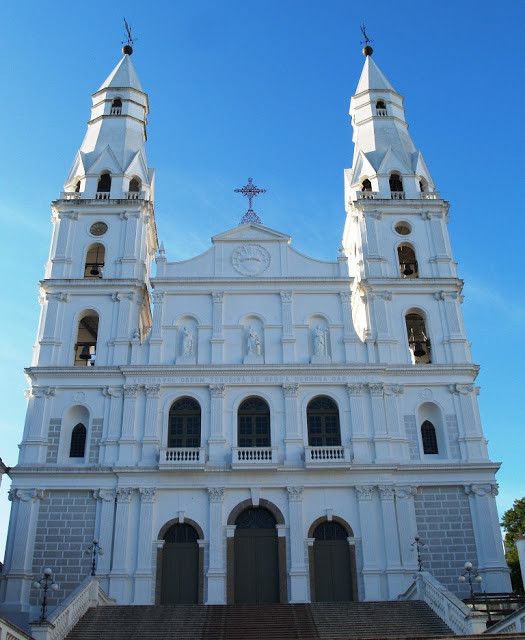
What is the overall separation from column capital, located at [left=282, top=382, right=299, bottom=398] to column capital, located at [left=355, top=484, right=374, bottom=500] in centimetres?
515

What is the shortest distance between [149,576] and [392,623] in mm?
10544

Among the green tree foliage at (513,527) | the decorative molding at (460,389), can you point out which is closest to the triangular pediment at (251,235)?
the decorative molding at (460,389)

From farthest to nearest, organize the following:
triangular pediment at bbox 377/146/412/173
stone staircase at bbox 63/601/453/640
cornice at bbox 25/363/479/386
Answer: triangular pediment at bbox 377/146/412/173 < cornice at bbox 25/363/479/386 < stone staircase at bbox 63/601/453/640

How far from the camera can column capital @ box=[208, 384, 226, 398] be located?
34312mm

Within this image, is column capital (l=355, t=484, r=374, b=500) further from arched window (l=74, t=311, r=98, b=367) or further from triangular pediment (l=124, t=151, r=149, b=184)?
triangular pediment (l=124, t=151, r=149, b=184)

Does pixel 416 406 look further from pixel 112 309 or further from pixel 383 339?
pixel 112 309

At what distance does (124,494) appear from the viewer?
3212cm

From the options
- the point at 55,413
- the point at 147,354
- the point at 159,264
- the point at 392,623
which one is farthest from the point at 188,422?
the point at 392,623

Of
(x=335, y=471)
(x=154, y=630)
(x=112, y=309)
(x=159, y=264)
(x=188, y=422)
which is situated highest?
(x=159, y=264)

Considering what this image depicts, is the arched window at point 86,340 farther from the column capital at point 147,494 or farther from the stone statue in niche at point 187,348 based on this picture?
the column capital at point 147,494

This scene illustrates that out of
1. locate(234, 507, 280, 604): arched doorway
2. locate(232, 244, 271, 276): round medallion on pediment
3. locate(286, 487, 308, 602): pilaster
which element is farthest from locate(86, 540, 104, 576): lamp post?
locate(232, 244, 271, 276): round medallion on pediment

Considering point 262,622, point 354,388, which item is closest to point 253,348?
point 354,388

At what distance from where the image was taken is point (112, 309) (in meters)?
37.3

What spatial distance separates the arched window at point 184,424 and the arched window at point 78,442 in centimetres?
411
